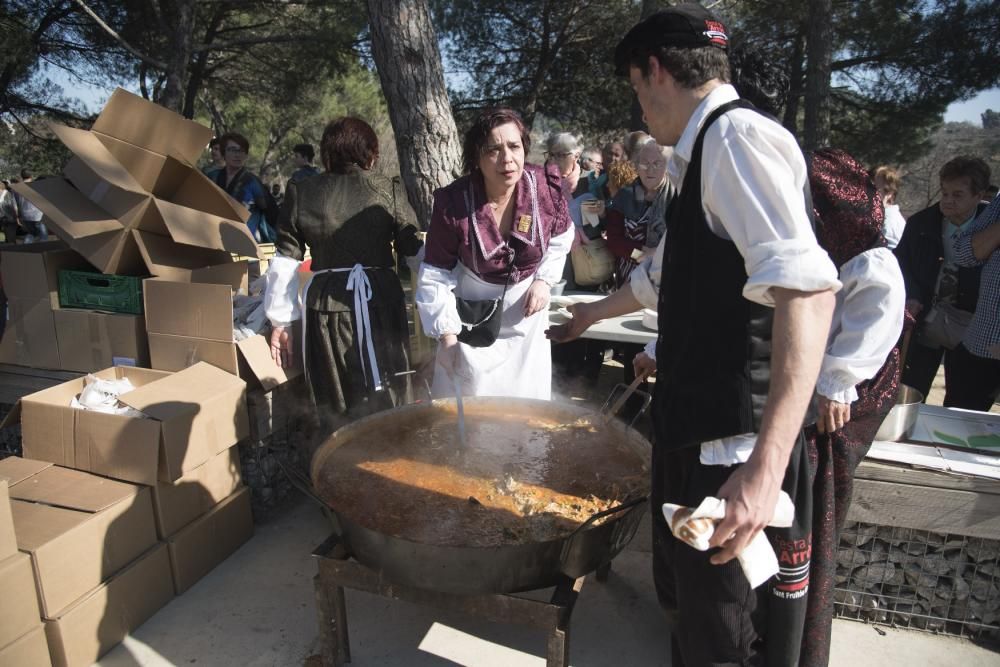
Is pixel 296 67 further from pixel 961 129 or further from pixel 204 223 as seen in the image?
pixel 961 129

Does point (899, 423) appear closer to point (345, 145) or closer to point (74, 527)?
point (345, 145)

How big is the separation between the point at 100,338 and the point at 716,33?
9.91 feet

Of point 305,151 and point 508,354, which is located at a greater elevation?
point 305,151

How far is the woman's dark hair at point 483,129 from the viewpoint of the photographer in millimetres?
2545

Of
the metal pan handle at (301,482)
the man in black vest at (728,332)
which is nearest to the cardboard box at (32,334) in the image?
the metal pan handle at (301,482)

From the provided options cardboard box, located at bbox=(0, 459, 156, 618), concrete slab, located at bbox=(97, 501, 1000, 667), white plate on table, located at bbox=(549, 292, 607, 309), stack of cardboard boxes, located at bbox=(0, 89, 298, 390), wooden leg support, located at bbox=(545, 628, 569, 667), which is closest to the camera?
wooden leg support, located at bbox=(545, 628, 569, 667)

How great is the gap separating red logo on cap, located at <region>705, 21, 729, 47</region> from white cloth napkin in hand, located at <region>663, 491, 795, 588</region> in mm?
906

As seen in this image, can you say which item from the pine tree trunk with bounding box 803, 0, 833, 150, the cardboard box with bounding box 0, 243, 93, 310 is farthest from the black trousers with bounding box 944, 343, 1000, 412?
the pine tree trunk with bounding box 803, 0, 833, 150

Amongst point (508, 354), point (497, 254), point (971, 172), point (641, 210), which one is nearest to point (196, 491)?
point (508, 354)

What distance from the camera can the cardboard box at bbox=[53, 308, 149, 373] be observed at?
3.02 meters

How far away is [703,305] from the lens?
49.7 inches

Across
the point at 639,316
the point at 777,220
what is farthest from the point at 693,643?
the point at 639,316

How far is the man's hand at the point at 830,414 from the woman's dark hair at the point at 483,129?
1.55 meters

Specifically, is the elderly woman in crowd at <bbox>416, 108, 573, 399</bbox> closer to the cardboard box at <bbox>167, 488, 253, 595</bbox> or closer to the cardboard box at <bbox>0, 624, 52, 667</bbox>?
the cardboard box at <bbox>167, 488, 253, 595</bbox>
